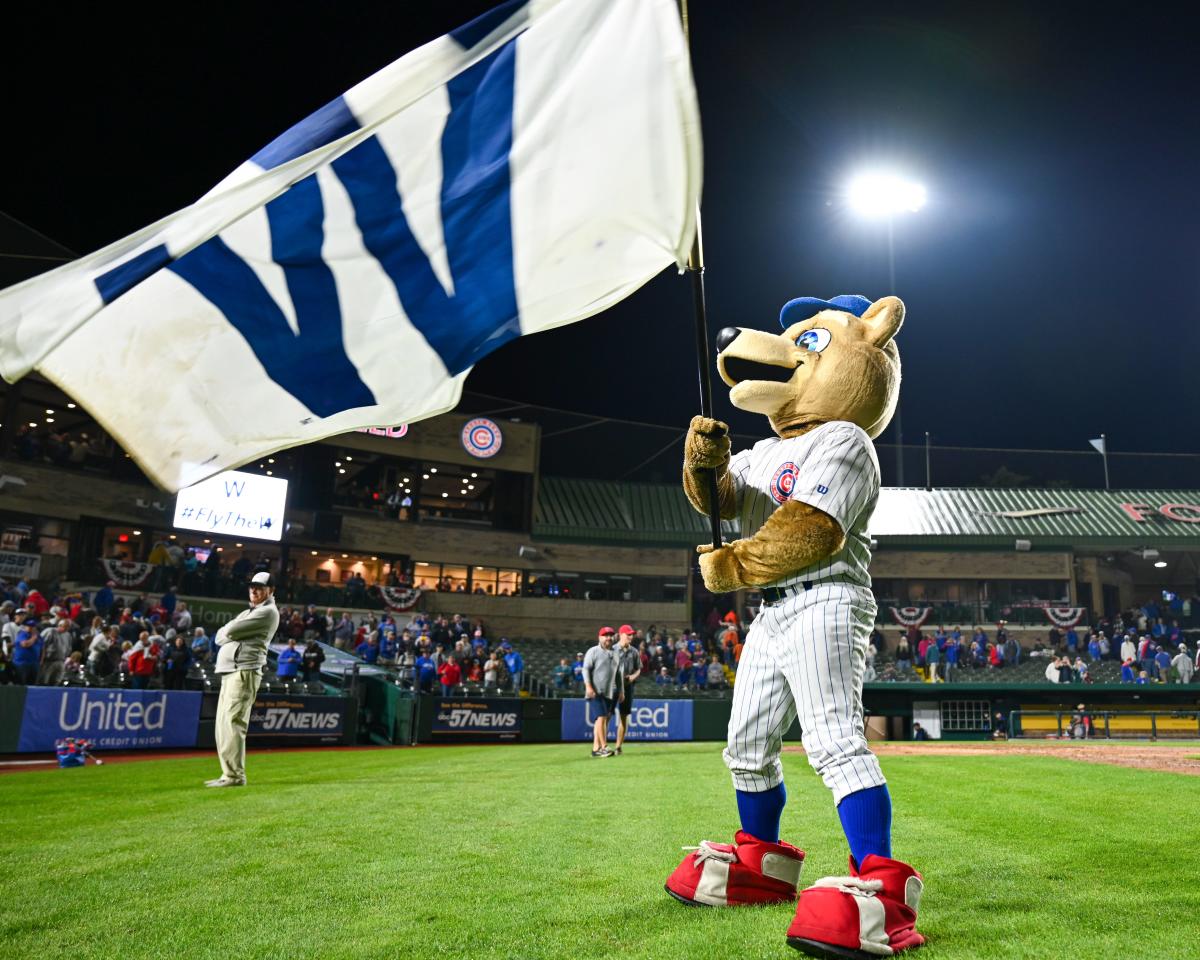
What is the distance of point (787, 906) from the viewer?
9.91ft

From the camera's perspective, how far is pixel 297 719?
1529 centimetres

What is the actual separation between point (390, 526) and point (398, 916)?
3040 cm

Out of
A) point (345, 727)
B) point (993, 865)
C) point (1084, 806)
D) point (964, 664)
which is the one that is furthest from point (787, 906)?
point (964, 664)

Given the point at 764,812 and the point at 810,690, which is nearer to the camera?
the point at 810,690

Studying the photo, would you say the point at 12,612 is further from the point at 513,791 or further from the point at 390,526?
the point at 390,526

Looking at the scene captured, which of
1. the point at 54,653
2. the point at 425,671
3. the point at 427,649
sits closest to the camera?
the point at 54,653

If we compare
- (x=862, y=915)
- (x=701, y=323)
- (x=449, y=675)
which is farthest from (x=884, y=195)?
(x=862, y=915)

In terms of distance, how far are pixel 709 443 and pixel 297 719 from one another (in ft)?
46.5

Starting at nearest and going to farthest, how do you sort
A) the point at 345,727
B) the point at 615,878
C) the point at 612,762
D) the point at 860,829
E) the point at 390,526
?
1. the point at 860,829
2. the point at 615,878
3. the point at 612,762
4. the point at 345,727
5. the point at 390,526

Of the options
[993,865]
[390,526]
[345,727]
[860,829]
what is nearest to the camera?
[860,829]

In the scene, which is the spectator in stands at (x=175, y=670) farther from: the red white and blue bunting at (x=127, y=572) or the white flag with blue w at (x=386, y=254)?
the white flag with blue w at (x=386, y=254)

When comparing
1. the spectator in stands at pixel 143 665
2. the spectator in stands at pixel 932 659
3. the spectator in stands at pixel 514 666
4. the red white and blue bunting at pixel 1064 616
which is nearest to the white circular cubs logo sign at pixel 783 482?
the spectator in stands at pixel 143 665

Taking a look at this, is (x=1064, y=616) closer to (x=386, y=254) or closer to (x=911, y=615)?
(x=911, y=615)

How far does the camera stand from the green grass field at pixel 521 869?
254cm
